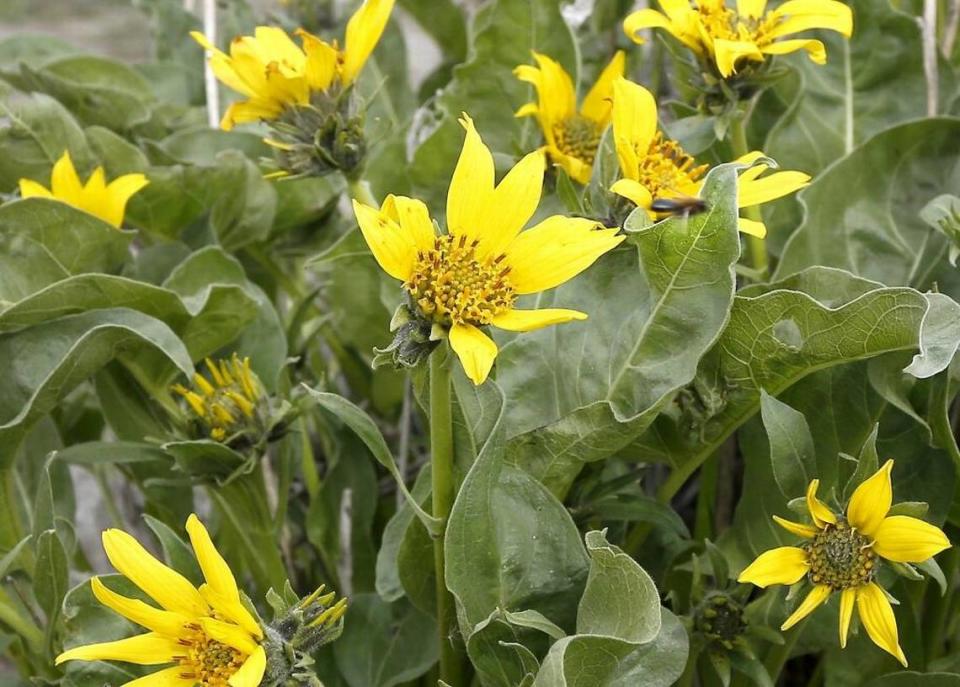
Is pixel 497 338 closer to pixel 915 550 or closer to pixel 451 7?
pixel 915 550

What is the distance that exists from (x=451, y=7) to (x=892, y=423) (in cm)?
57

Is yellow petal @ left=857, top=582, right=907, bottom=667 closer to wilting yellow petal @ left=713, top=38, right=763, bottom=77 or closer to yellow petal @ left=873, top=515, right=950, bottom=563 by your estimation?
yellow petal @ left=873, top=515, right=950, bottom=563

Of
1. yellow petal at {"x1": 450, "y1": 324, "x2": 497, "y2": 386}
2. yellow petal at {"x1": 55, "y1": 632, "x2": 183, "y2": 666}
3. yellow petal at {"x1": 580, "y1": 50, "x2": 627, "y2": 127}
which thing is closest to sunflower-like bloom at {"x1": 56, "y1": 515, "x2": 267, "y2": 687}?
yellow petal at {"x1": 55, "y1": 632, "x2": 183, "y2": 666}

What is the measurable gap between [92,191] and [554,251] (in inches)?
13.5

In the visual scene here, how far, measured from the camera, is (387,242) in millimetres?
468

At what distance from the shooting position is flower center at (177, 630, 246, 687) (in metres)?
0.48

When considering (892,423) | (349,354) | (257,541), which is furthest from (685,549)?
(349,354)

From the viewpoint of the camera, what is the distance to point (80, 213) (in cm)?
65

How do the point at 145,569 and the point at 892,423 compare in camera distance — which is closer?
the point at 145,569

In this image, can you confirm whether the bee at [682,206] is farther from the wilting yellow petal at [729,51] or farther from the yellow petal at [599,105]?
the yellow petal at [599,105]

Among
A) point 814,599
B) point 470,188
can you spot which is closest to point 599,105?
point 470,188

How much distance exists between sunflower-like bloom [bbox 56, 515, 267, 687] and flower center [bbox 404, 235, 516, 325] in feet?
0.42

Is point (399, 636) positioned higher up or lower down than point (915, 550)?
lower down

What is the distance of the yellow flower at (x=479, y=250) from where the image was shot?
1.51 ft
